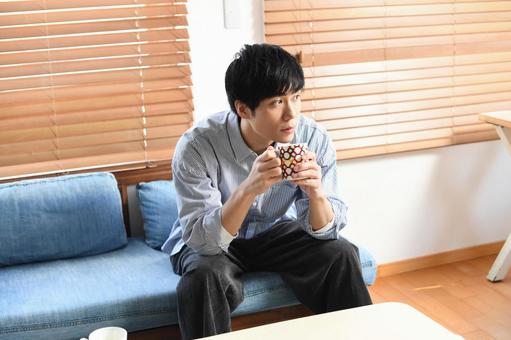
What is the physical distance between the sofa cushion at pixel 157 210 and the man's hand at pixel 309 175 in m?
0.73

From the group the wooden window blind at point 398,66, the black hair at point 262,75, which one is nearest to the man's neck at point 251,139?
the black hair at point 262,75

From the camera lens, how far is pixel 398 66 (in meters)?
3.29

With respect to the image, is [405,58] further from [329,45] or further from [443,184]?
[443,184]

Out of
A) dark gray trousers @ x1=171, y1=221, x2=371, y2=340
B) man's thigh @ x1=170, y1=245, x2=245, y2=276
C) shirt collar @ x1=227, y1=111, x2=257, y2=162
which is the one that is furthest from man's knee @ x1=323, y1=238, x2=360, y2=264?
shirt collar @ x1=227, y1=111, x2=257, y2=162

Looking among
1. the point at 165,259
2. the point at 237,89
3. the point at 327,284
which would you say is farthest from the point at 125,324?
the point at 237,89

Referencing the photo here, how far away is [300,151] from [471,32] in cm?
161

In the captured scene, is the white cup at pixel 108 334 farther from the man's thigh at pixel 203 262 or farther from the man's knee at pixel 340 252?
the man's knee at pixel 340 252

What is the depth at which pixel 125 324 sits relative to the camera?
232 centimetres

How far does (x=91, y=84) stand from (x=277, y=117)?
35.8 inches

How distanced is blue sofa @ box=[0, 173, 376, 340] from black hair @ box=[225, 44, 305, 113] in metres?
0.61

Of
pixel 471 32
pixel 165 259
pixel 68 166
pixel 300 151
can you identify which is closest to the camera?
pixel 300 151

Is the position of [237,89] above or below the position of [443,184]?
above

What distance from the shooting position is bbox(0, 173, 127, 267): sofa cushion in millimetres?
2666

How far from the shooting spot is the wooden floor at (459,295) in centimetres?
292
